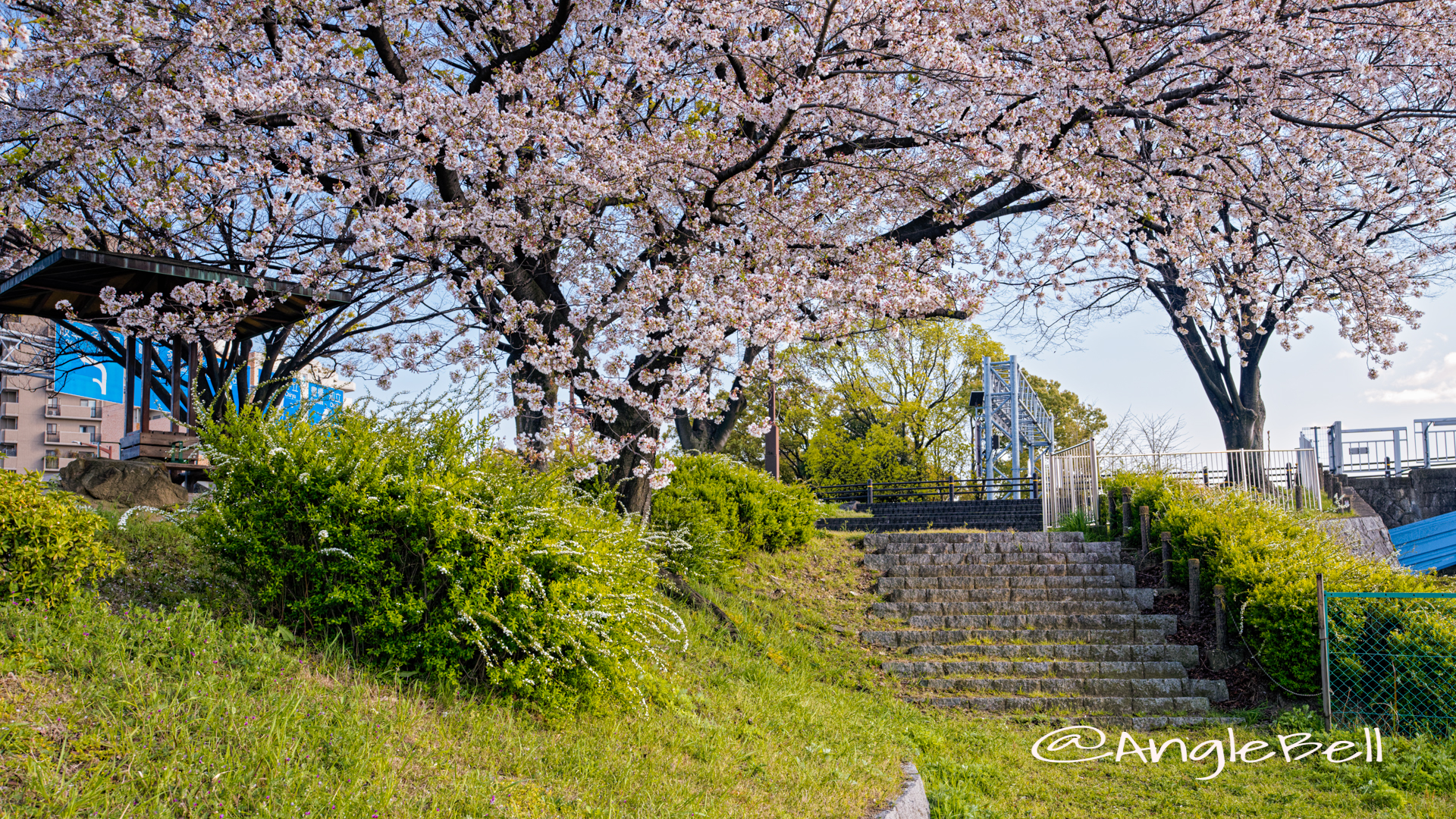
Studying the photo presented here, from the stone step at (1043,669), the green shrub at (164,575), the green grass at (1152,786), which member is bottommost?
the green grass at (1152,786)

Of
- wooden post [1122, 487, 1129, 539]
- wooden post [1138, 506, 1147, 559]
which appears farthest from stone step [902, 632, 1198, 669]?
wooden post [1122, 487, 1129, 539]

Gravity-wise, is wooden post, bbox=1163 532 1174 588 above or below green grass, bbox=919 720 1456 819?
above

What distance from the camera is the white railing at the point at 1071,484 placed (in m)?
13.9

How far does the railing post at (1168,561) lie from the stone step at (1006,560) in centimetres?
80

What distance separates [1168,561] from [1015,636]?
101 inches

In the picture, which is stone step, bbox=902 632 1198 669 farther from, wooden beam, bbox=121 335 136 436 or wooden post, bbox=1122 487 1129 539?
wooden beam, bbox=121 335 136 436

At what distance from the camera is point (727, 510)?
37.5 feet

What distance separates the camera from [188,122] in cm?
671

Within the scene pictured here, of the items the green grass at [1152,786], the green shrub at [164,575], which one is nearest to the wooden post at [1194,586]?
the green grass at [1152,786]

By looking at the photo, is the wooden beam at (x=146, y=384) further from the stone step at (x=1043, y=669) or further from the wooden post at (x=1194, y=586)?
the wooden post at (x=1194, y=586)

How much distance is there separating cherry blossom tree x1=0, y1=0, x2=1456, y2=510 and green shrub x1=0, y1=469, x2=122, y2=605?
3.28 meters

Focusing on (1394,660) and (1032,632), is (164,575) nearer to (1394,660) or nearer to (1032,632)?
(1032,632)

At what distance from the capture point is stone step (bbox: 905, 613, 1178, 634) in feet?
34.3

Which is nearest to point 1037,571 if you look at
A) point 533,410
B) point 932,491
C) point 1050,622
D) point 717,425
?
point 1050,622
